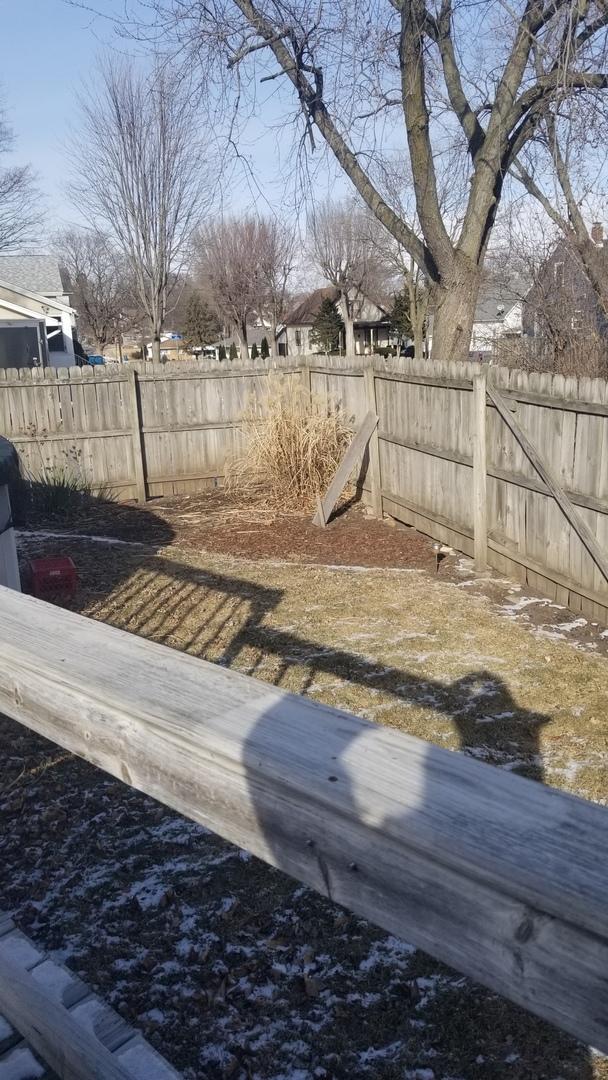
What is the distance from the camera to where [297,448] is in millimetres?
11016

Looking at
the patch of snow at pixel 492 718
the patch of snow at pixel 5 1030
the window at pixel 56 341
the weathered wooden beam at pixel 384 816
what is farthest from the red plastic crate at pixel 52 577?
the window at pixel 56 341

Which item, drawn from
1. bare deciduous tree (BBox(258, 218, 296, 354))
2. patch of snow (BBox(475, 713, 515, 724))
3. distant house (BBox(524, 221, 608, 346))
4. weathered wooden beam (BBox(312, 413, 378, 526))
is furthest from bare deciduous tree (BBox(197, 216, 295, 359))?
patch of snow (BBox(475, 713, 515, 724))

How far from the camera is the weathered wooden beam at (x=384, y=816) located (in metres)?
0.74

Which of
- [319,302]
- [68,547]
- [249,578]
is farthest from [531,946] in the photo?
[319,302]

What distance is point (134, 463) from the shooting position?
1259 cm

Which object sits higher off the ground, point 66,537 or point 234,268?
point 234,268

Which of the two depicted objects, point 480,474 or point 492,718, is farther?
point 480,474

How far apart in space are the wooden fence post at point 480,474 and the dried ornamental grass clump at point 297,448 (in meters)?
3.14

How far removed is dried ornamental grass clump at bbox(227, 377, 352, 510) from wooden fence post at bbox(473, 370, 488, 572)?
3.14 metres

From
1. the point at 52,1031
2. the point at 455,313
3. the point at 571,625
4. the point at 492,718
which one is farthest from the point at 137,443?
the point at 52,1031

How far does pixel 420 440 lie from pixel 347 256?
41.1 meters

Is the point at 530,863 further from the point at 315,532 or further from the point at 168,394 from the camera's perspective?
the point at 168,394

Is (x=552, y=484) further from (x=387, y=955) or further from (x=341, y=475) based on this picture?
(x=387, y=955)

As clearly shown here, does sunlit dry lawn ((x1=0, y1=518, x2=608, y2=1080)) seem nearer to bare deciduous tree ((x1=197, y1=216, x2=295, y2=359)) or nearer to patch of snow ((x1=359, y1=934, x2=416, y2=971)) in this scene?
patch of snow ((x1=359, y1=934, x2=416, y2=971))
